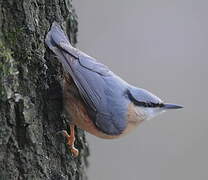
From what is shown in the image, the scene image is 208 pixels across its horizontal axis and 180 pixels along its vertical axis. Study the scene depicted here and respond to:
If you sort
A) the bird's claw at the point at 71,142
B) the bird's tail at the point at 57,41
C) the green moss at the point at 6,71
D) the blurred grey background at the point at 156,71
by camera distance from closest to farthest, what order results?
the green moss at the point at 6,71 < the bird's tail at the point at 57,41 < the bird's claw at the point at 71,142 < the blurred grey background at the point at 156,71

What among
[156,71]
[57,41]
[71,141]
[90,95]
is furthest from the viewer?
[156,71]

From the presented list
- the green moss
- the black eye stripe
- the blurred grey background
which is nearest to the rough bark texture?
the green moss

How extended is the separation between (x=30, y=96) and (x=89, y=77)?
469 mm

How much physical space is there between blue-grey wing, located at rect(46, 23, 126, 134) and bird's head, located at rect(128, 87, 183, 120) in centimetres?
21

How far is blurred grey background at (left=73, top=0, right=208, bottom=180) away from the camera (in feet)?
22.9

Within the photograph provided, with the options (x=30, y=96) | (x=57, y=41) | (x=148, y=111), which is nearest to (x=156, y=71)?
(x=148, y=111)

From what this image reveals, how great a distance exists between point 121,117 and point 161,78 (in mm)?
3911

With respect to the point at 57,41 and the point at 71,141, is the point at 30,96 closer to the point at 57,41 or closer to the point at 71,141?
the point at 57,41

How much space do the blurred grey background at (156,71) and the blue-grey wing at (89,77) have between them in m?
3.32

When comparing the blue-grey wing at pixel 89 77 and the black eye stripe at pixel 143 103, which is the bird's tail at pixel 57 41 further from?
the black eye stripe at pixel 143 103

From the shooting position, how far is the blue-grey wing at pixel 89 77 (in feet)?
10.7

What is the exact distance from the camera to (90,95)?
337 cm

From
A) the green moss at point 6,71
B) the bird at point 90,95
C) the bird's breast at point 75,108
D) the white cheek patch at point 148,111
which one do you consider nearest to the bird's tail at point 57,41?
the bird at point 90,95

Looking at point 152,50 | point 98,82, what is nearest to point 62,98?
point 98,82
